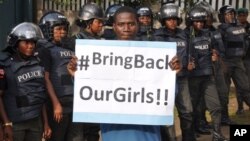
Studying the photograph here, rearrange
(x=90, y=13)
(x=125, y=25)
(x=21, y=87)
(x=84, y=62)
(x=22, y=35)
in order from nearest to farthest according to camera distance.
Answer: (x=125, y=25), (x=84, y=62), (x=21, y=87), (x=22, y=35), (x=90, y=13)

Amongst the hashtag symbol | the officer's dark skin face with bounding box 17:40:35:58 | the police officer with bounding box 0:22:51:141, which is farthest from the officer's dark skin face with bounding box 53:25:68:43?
the hashtag symbol

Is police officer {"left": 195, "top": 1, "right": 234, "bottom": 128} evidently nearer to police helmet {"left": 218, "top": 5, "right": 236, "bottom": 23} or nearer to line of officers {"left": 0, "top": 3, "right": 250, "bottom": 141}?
line of officers {"left": 0, "top": 3, "right": 250, "bottom": 141}

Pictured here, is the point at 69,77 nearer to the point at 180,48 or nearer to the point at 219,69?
the point at 180,48

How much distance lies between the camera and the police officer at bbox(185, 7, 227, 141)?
6660 mm

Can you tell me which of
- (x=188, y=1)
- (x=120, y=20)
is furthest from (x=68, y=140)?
(x=188, y=1)

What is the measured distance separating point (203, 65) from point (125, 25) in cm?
329

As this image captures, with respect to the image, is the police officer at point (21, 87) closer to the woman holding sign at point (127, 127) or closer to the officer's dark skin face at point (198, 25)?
the woman holding sign at point (127, 127)

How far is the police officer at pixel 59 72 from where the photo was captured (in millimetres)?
5082

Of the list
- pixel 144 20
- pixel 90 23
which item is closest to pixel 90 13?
pixel 90 23

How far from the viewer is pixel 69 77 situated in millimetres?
5172

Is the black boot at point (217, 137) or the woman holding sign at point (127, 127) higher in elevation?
the woman holding sign at point (127, 127)

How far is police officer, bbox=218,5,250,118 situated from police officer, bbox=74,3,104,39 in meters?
2.65

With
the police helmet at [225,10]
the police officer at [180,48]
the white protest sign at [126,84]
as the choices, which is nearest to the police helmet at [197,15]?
the police officer at [180,48]

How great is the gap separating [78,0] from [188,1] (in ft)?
9.66
